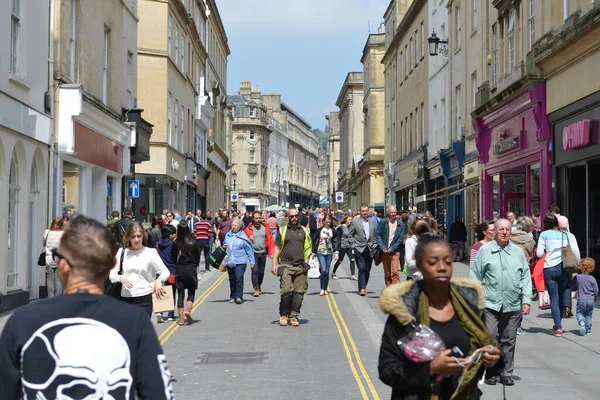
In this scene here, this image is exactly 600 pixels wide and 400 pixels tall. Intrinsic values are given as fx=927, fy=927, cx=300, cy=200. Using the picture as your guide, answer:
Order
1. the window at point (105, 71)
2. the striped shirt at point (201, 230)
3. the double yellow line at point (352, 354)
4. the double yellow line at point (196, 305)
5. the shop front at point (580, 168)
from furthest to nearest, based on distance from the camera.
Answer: the striped shirt at point (201, 230)
the window at point (105, 71)
the shop front at point (580, 168)
the double yellow line at point (196, 305)
the double yellow line at point (352, 354)

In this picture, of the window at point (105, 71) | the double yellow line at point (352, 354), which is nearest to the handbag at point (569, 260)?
the double yellow line at point (352, 354)

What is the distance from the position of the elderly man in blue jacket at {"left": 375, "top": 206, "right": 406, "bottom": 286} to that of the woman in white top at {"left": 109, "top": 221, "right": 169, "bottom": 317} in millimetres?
9099

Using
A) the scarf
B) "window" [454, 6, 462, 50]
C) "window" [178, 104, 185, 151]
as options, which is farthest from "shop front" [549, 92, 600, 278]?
"window" [178, 104, 185, 151]

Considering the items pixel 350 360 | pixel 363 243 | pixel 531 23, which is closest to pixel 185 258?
pixel 350 360

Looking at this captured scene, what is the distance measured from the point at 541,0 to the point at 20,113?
12.6 meters

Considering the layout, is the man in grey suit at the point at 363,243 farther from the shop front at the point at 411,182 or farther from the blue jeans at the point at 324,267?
A: the shop front at the point at 411,182

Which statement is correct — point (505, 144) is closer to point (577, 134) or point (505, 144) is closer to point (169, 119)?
point (577, 134)

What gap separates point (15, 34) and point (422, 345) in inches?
592

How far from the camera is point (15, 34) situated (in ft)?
57.7

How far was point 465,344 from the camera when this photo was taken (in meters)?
4.54

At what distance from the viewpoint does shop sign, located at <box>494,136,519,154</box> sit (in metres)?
25.4

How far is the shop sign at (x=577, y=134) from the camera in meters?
18.5

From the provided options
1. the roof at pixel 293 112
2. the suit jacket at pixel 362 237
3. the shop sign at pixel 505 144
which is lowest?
the suit jacket at pixel 362 237

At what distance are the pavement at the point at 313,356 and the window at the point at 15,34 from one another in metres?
4.94
